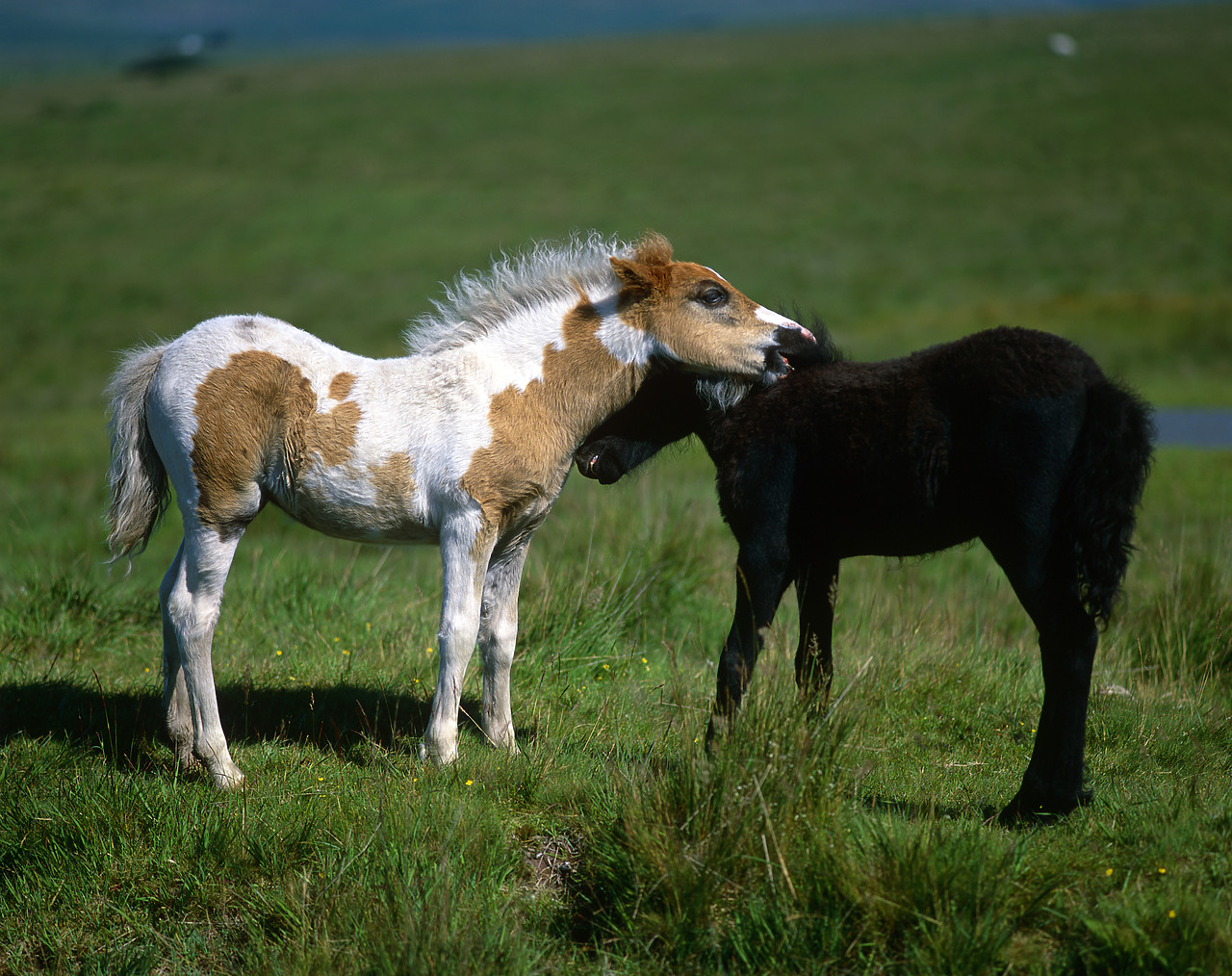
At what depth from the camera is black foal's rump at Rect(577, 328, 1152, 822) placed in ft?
12.8

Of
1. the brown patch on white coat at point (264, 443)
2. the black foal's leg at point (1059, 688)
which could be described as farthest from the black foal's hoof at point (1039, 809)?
the brown patch on white coat at point (264, 443)

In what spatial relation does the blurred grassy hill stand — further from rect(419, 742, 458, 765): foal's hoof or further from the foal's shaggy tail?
rect(419, 742, 458, 765): foal's hoof

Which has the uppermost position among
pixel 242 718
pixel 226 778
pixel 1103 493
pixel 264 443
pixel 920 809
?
pixel 1103 493

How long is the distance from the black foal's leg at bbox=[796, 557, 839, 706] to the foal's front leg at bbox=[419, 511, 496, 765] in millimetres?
1454

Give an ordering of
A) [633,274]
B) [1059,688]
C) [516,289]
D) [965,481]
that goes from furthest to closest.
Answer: [516,289]
[633,274]
[965,481]
[1059,688]

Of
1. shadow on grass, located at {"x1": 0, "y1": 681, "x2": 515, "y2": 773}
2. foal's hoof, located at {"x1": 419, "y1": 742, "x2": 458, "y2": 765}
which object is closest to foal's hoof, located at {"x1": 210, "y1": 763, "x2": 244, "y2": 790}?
shadow on grass, located at {"x1": 0, "y1": 681, "x2": 515, "y2": 773}

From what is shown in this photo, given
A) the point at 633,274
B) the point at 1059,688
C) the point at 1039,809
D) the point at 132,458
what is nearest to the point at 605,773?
the point at 1039,809

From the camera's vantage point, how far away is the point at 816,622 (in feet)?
15.8

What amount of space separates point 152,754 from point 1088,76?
207 feet

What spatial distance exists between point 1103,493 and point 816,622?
56.3 inches

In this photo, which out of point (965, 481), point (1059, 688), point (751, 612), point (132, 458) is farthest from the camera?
point (132, 458)

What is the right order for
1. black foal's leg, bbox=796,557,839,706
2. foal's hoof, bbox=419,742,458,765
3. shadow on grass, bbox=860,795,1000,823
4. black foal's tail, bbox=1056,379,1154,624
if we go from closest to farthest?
black foal's tail, bbox=1056,379,1154,624, shadow on grass, bbox=860,795,1000,823, foal's hoof, bbox=419,742,458,765, black foal's leg, bbox=796,557,839,706

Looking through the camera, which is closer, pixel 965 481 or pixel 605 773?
pixel 965 481

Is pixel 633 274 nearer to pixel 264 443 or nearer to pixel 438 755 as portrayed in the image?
pixel 264 443
